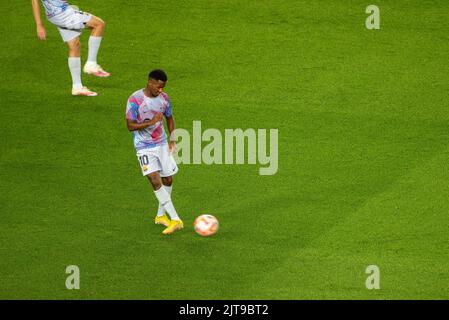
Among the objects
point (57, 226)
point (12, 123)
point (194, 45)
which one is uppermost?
point (194, 45)

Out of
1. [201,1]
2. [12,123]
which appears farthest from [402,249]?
[201,1]

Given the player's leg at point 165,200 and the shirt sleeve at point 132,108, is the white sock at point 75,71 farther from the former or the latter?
the player's leg at point 165,200

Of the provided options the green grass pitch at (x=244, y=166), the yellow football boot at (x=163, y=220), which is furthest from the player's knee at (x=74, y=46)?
the yellow football boot at (x=163, y=220)

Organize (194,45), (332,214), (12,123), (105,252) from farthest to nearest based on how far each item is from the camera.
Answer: (194,45)
(12,123)
(332,214)
(105,252)

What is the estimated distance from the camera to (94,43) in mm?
17031

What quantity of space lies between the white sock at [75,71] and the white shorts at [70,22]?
1.25 ft

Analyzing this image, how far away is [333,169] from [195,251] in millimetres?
2998

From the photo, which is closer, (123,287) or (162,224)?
(123,287)

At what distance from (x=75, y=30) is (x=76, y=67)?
1.95ft

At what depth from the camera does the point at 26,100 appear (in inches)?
673

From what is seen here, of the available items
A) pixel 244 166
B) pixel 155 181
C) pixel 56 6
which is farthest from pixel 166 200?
pixel 56 6

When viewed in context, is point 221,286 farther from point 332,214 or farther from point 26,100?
point 26,100

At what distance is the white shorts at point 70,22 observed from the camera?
1666 cm

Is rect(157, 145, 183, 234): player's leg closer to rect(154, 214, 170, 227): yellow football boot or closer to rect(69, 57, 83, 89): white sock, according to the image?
rect(154, 214, 170, 227): yellow football boot
